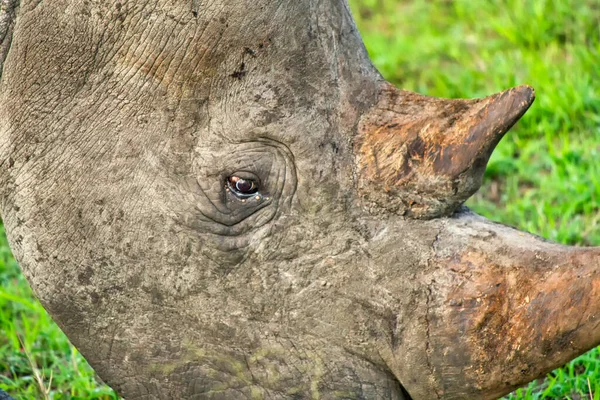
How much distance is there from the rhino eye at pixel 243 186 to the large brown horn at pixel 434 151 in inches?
11.2

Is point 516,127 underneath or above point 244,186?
above

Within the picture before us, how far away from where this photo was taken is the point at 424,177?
7.84ft

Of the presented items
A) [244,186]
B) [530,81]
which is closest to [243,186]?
[244,186]

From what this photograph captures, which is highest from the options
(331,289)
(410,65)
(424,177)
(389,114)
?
(410,65)

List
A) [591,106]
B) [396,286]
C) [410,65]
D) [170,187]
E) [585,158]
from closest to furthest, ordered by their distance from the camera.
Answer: [396,286] < [170,187] < [585,158] < [591,106] < [410,65]

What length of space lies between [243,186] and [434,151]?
50cm

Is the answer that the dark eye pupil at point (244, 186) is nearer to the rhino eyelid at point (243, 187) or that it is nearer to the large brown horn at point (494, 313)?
the rhino eyelid at point (243, 187)

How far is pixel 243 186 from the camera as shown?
98.8 inches

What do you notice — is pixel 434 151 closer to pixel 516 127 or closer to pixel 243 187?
pixel 243 187

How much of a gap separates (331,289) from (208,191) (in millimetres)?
409

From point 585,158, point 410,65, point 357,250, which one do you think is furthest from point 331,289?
point 410,65

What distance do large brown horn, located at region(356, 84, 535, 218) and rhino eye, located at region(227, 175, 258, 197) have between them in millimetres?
284

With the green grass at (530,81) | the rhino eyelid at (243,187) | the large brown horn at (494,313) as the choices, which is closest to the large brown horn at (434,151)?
the large brown horn at (494,313)

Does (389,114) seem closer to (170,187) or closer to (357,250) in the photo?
(357,250)
